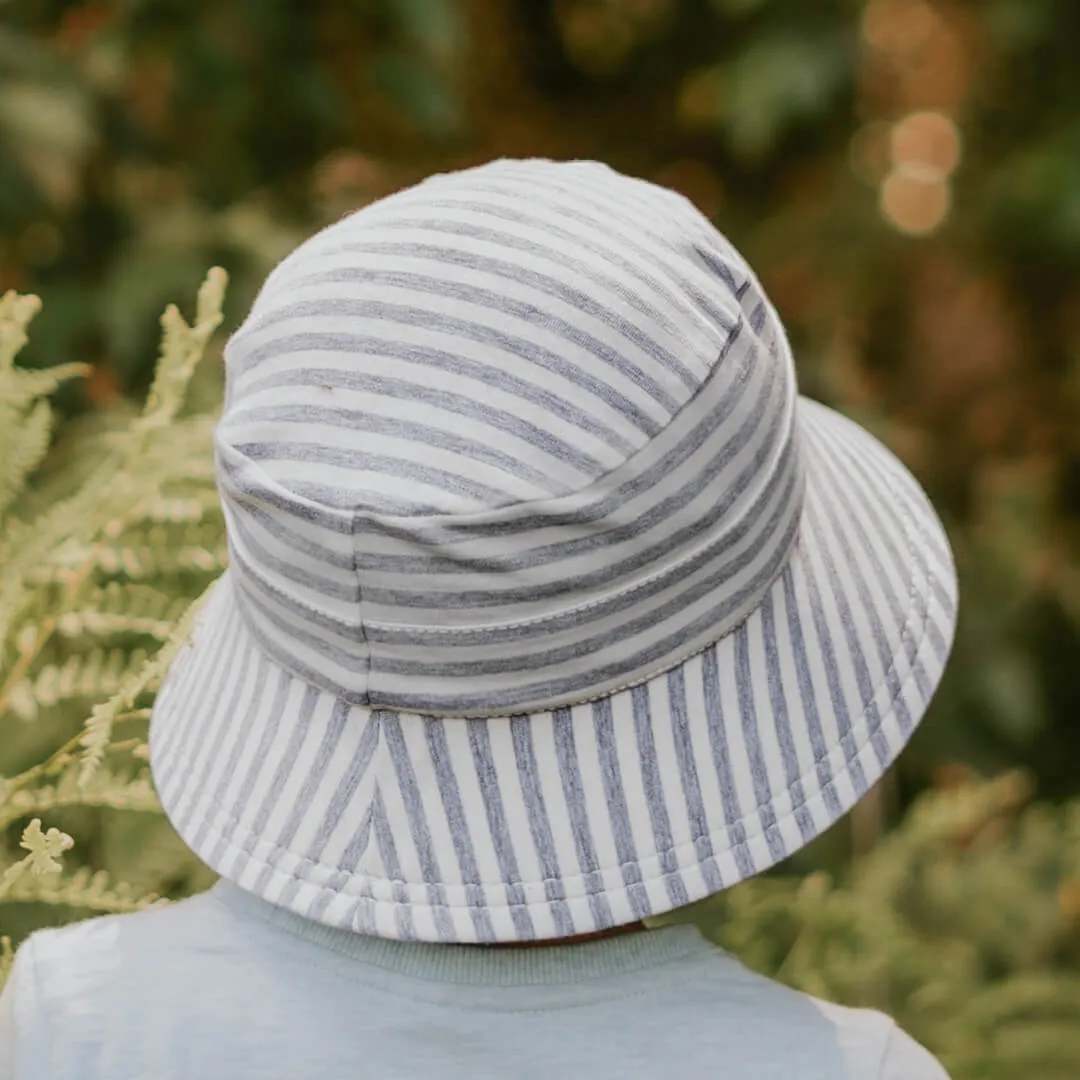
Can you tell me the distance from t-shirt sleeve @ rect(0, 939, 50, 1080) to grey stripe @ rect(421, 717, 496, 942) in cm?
23

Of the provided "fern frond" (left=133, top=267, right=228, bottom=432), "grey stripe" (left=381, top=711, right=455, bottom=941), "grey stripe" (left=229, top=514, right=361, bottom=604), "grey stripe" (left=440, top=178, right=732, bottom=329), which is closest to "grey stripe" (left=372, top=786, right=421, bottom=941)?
"grey stripe" (left=381, top=711, right=455, bottom=941)

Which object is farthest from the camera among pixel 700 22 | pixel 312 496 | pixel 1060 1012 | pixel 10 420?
pixel 700 22

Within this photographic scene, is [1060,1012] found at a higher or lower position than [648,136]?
lower

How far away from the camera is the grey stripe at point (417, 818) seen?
0.72 m

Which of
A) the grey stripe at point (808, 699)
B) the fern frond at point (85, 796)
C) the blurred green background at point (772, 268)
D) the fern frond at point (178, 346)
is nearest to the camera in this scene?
the grey stripe at point (808, 699)

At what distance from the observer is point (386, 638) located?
0.72 m

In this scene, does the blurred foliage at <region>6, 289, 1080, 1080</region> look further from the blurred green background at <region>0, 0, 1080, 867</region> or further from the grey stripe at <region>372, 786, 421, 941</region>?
the blurred green background at <region>0, 0, 1080, 867</region>

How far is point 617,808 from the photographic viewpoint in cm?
75

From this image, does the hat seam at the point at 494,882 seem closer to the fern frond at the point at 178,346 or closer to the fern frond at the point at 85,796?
the fern frond at the point at 85,796

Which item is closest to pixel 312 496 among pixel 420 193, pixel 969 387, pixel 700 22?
pixel 420 193

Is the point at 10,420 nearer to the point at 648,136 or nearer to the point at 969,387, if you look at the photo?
the point at 648,136

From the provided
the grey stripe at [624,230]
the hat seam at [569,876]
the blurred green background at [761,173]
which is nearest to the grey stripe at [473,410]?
the grey stripe at [624,230]

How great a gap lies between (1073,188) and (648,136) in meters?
1.38

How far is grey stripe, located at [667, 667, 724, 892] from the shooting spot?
749 millimetres
